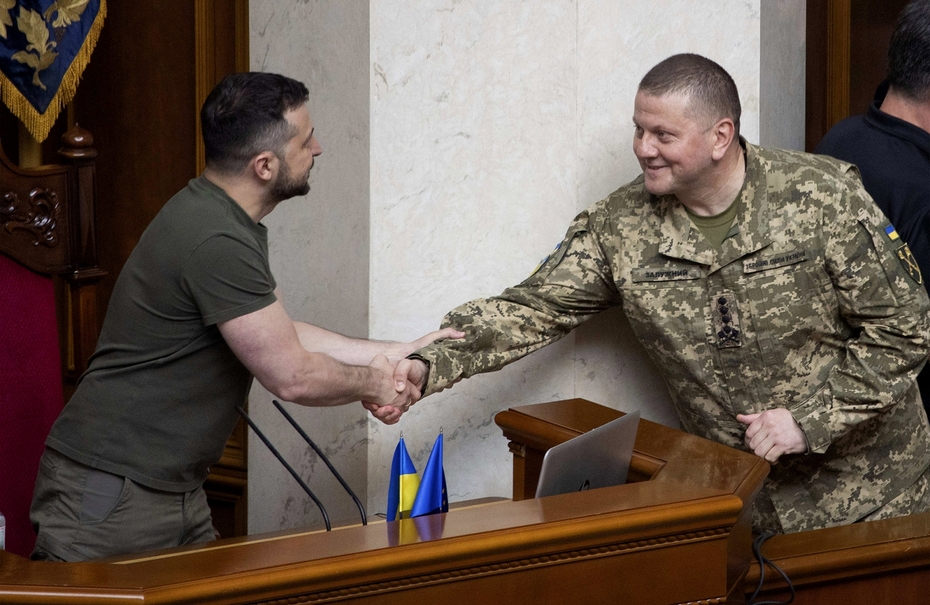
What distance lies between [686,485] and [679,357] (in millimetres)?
624

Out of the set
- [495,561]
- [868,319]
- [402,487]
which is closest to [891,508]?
[868,319]

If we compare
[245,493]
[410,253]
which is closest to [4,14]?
[410,253]

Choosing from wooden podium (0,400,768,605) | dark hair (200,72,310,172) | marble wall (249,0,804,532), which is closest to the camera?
wooden podium (0,400,768,605)

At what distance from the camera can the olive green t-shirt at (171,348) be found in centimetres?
184

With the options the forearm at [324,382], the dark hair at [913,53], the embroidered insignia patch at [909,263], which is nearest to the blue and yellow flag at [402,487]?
the forearm at [324,382]

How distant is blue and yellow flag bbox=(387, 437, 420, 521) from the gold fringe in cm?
136

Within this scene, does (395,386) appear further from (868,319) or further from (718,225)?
(868,319)

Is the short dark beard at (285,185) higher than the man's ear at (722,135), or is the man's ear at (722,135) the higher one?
the man's ear at (722,135)

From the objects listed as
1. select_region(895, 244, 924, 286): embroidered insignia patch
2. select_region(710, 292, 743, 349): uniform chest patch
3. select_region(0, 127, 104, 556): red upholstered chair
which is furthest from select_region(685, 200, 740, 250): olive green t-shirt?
select_region(0, 127, 104, 556): red upholstered chair

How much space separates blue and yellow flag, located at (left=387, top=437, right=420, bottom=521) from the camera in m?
1.89

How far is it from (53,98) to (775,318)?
179 centimetres

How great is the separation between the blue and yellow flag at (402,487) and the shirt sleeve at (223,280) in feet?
1.19

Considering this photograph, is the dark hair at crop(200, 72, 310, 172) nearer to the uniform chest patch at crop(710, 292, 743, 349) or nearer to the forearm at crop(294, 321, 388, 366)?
the forearm at crop(294, 321, 388, 366)

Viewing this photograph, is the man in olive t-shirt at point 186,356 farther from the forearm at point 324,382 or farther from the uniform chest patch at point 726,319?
the uniform chest patch at point 726,319
